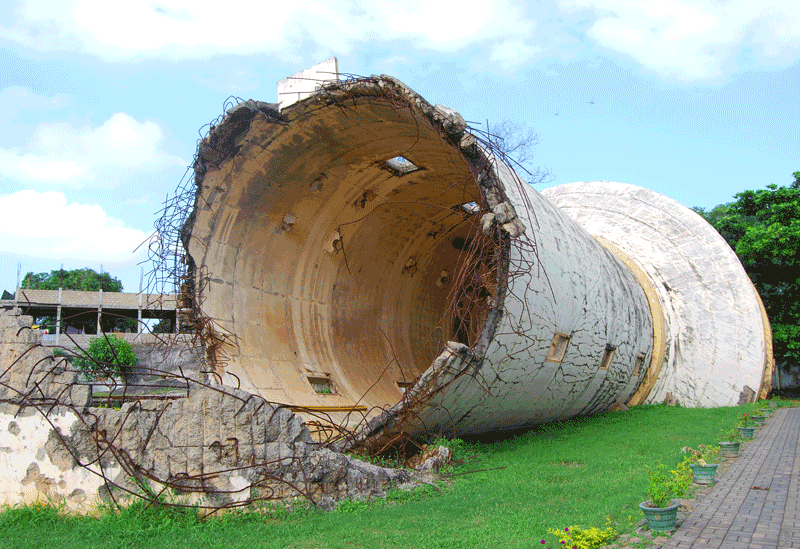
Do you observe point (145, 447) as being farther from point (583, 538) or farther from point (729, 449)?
point (729, 449)

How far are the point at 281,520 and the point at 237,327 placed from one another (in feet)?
11.5

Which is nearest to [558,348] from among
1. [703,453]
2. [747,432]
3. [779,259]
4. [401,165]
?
[703,453]

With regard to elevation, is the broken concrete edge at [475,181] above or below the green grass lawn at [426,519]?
above

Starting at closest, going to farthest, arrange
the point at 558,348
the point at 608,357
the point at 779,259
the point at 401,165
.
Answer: the point at 558,348
the point at 608,357
the point at 401,165
the point at 779,259

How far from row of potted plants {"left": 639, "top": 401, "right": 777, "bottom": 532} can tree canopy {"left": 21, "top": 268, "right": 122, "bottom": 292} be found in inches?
1321

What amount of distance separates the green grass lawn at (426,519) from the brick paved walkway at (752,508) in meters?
0.46

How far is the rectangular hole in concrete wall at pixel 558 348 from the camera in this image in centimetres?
696

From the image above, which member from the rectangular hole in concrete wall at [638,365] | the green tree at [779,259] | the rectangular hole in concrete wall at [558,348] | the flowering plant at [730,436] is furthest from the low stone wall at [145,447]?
the green tree at [779,259]

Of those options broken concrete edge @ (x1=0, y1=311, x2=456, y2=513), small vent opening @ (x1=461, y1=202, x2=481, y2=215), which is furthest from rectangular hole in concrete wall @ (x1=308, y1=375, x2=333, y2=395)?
small vent opening @ (x1=461, y1=202, x2=481, y2=215)

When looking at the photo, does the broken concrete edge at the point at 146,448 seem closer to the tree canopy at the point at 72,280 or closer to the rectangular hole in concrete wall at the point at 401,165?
the rectangular hole in concrete wall at the point at 401,165

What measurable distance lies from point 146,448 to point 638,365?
8284mm

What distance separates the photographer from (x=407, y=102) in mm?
6148

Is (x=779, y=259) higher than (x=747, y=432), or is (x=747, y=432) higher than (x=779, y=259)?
(x=779, y=259)

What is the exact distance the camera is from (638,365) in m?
10.6
